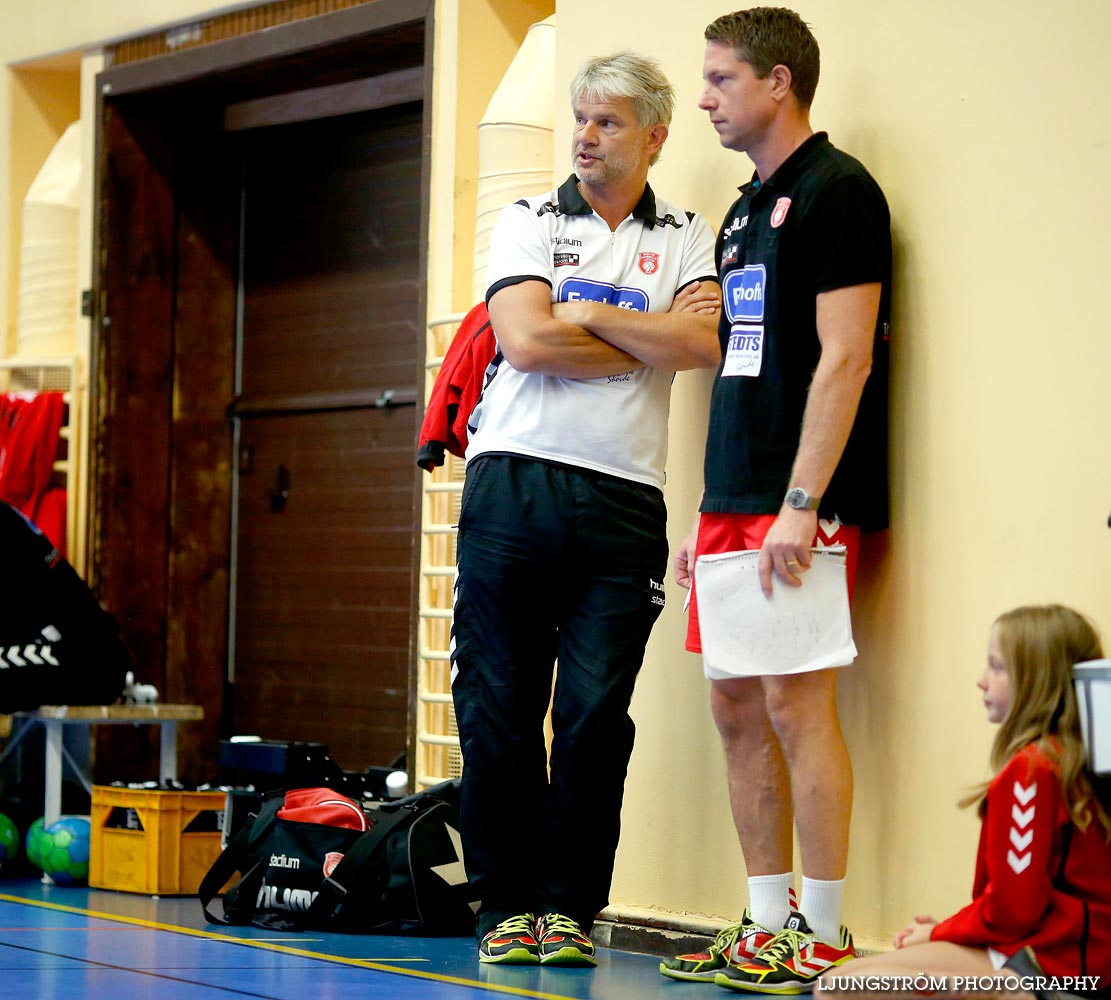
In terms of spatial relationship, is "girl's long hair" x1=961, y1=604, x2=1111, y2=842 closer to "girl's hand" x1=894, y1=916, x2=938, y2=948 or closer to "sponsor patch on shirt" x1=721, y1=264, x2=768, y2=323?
"girl's hand" x1=894, y1=916, x2=938, y2=948

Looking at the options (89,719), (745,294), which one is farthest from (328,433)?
(745,294)

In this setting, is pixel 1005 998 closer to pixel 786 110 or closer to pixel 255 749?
pixel 786 110

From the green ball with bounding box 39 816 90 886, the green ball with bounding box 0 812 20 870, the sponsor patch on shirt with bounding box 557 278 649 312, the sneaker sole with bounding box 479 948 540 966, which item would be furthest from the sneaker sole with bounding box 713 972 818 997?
the green ball with bounding box 0 812 20 870

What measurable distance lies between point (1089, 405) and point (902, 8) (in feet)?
2.92

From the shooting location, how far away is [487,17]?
4695mm

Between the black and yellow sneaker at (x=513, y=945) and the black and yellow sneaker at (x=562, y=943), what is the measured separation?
19 mm

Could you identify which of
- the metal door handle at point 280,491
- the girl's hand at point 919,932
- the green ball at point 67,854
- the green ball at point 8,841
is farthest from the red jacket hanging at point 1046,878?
the metal door handle at point 280,491

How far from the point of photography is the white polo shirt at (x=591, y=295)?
3225 millimetres

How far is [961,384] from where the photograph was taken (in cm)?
301

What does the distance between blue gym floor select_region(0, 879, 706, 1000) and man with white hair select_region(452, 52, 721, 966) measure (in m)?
0.16

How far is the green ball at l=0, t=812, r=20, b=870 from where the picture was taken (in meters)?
4.87

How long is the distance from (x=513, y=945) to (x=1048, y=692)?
47.9 inches

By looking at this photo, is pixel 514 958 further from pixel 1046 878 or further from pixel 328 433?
pixel 328 433

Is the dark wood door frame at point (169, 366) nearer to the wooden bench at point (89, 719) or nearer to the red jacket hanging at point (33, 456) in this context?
the red jacket hanging at point (33, 456)
